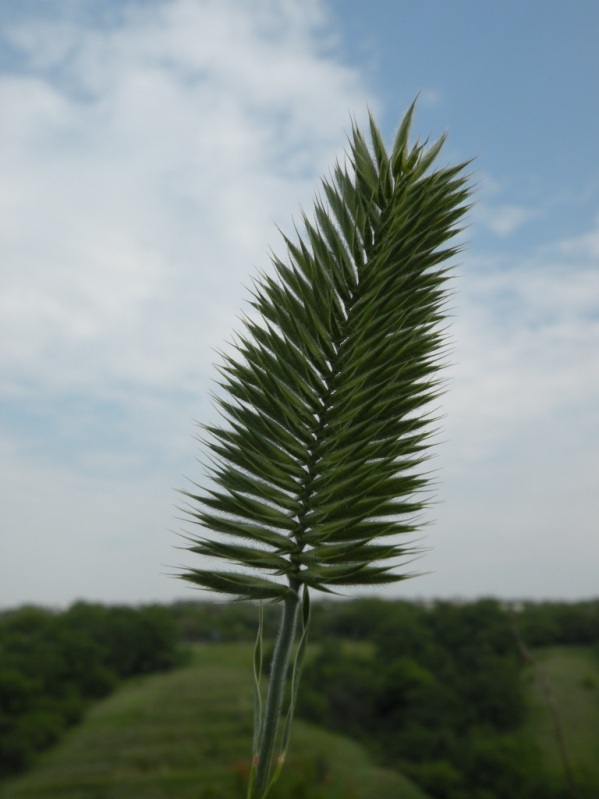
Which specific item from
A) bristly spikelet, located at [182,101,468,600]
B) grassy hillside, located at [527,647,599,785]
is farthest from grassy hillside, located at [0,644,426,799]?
bristly spikelet, located at [182,101,468,600]

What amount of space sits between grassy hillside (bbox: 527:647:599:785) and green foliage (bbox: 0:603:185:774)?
78837mm

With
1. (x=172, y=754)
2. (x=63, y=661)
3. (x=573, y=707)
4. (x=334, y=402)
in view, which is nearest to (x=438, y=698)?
(x=573, y=707)

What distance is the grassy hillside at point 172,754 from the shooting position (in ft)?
574

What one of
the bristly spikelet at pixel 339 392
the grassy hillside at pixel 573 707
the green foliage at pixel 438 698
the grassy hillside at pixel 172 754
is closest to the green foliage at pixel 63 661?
the grassy hillside at pixel 172 754

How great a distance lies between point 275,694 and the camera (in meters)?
2.91

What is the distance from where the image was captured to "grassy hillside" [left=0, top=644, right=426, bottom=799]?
175m

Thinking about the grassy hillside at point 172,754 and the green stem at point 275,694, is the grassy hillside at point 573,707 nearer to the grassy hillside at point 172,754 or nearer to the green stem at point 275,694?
the grassy hillside at point 172,754

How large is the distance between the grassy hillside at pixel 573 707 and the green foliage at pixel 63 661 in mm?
78837

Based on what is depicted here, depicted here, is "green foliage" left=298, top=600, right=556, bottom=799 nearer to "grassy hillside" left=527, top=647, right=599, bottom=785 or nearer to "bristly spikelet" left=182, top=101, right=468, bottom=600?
"grassy hillside" left=527, top=647, right=599, bottom=785

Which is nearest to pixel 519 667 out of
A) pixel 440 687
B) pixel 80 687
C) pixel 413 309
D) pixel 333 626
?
pixel 440 687

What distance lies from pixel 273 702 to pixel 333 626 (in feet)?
656

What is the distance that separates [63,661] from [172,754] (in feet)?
130

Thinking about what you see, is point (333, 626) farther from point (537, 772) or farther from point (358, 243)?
point (358, 243)

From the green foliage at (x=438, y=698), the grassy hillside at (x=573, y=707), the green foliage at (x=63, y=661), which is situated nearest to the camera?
the green foliage at (x=438, y=698)
